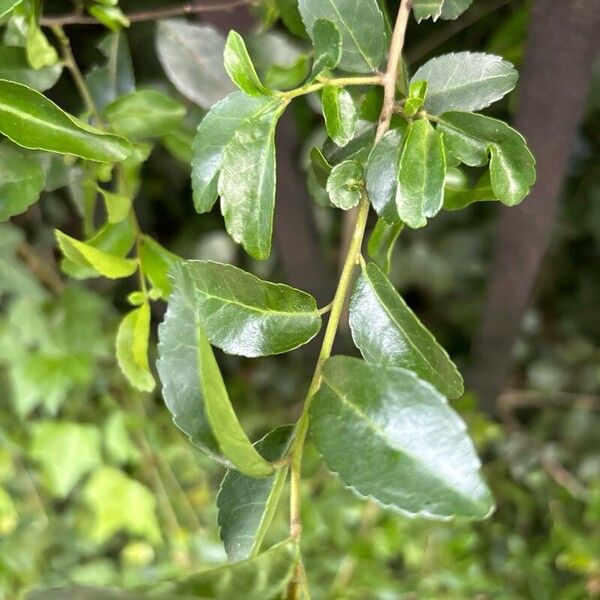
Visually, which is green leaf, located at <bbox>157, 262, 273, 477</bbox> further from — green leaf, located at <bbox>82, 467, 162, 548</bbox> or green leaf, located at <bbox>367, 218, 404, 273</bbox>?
green leaf, located at <bbox>82, 467, 162, 548</bbox>

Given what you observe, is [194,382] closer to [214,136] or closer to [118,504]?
[214,136]

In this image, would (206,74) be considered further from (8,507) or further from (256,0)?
(8,507)

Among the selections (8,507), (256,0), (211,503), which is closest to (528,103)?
(256,0)

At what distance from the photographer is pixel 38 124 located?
11.2 inches

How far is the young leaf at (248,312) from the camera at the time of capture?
10.7 inches

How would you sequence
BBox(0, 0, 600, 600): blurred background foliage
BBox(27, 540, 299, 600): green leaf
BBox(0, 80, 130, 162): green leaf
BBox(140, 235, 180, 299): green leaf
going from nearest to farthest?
BBox(27, 540, 299, 600): green leaf → BBox(0, 80, 130, 162): green leaf → BBox(140, 235, 180, 299): green leaf → BBox(0, 0, 600, 600): blurred background foliage

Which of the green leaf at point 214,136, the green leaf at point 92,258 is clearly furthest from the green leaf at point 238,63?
the green leaf at point 92,258

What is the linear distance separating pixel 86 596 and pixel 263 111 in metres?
0.20

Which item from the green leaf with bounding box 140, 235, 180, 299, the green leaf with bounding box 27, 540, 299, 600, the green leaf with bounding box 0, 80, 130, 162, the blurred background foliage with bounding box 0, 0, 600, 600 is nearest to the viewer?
the green leaf with bounding box 27, 540, 299, 600

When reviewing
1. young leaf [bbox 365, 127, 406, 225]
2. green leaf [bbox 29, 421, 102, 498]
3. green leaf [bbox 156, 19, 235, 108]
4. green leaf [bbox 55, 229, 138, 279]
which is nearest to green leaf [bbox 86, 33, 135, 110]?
green leaf [bbox 156, 19, 235, 108]

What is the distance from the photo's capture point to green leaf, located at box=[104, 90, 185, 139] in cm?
40

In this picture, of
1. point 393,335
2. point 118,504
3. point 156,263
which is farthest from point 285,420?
point 393,335

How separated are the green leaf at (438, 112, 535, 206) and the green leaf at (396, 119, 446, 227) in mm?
23

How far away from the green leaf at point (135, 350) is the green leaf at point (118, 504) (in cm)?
53
